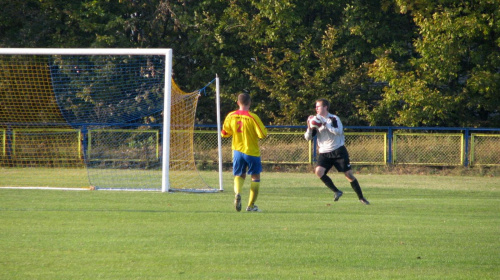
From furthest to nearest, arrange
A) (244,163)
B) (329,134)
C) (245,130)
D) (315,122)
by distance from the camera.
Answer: (329,134) → (315,122) → (244,163) → (245,130)

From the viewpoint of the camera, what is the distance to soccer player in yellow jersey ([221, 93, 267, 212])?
10.8 metres

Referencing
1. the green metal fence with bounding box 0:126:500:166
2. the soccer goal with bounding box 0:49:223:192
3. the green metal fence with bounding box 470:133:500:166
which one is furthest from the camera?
the green metal fence with bounding box 470:133:500:166

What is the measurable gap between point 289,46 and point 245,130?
18.0 meters

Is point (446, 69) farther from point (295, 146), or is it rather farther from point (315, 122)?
point (315, 122)

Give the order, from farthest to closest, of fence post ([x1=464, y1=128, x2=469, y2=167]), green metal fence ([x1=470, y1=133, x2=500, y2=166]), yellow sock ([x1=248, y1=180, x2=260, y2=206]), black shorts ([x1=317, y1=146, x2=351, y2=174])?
1. fence post ([x1=464, y1=128, x2=469, y2=167])
2. green metal fence ([x1=470, y1=133, x2=500, y2=166])
3. black shorts ([x1=317, y1=146, x2=351, y2=174])
4. yellow sock ([x1=248, y1=180, x2=260, y2=206])

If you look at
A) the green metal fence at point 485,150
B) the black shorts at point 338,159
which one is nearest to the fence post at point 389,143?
the green metal fence at point 485,150

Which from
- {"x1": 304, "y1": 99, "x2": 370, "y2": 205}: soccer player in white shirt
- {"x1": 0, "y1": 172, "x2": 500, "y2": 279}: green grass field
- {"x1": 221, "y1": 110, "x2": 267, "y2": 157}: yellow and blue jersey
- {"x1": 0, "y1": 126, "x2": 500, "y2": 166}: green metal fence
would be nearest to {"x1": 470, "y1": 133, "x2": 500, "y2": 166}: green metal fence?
{"x1": 0, "y1": 126, "x2": 500, "y2": 166}: green metal fence

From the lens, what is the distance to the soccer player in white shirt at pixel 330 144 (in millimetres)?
11977

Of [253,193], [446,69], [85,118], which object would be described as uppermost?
[446,69]

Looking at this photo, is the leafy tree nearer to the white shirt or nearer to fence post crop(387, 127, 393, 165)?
fence post crop(387, 127, 393, 165)

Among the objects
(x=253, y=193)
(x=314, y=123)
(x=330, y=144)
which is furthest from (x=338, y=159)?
(x=253, y=193)

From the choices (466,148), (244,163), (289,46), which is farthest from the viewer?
(289,46)

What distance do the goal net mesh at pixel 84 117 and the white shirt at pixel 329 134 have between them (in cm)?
719

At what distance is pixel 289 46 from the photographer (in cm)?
2839
